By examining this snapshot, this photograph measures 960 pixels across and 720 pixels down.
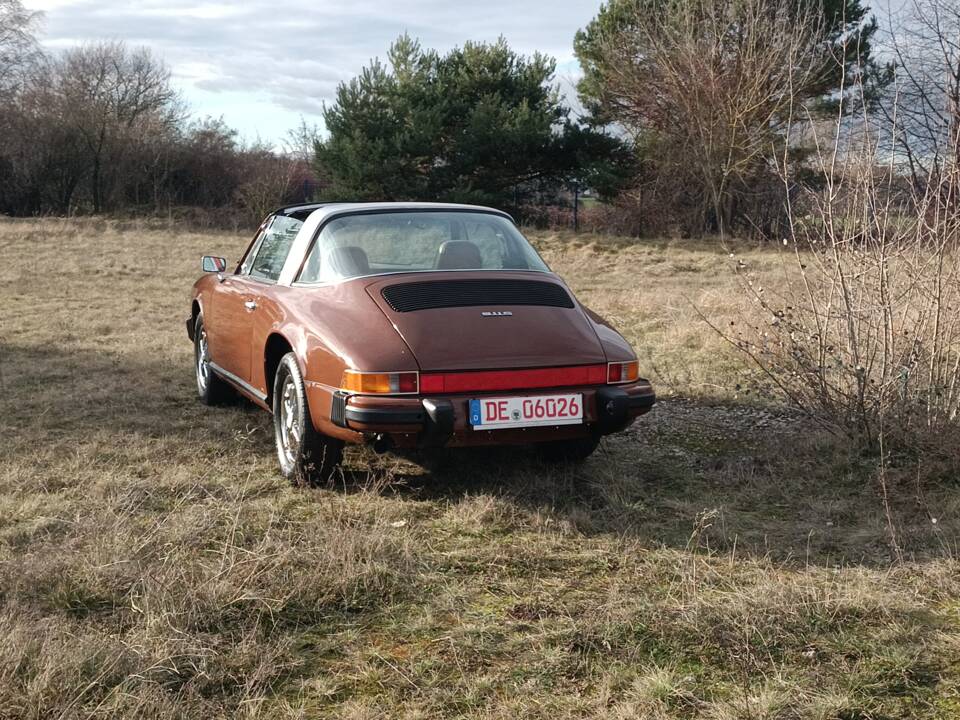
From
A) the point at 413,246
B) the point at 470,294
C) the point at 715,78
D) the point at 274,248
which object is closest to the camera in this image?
the point at 470,294

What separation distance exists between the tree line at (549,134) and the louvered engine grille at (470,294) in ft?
59.3

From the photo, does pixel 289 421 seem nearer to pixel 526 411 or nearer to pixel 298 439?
pixel 298 439

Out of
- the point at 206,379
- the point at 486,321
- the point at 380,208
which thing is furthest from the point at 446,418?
the point at 206,379

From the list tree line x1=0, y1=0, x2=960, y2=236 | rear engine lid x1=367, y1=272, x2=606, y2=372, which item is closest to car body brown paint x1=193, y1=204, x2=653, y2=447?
rear engine lid x1=367, y1=272, x2=606, y2=372

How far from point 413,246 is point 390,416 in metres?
1.46

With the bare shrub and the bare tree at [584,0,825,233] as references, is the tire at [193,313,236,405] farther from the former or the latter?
the bare tree at [584,0,825,233]

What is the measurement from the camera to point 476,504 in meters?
4.48

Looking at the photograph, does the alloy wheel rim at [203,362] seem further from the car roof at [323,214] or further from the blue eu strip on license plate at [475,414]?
the blue eu strip on license plate at [475,414]

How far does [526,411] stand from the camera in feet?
14.2

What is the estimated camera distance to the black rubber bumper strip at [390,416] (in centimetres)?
415

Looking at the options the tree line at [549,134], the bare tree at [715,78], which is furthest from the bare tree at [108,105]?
the bare tree at [715,78]

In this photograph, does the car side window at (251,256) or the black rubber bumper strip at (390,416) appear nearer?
the black rubber bumper strip at (390,416)

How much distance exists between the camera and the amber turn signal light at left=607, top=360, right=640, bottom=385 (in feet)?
15.0

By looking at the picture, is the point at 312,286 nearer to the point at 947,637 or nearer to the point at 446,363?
the point at 446,363
